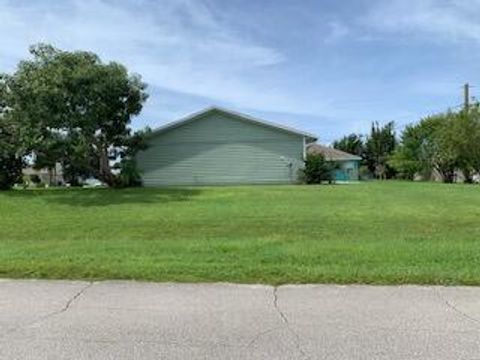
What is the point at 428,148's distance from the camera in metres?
66.9

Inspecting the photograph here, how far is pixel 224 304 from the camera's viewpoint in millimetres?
7871

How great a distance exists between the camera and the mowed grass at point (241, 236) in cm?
968

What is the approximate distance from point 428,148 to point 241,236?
54.2 metres

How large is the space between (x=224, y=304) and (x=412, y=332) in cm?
214

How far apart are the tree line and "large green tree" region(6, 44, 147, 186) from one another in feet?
106

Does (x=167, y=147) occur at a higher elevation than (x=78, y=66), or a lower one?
lower

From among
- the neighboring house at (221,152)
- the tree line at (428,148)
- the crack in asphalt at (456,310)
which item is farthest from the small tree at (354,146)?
the crack in asphalt at (456,310)

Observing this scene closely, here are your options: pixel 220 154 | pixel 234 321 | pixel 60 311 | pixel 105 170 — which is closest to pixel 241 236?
pixel 60 311

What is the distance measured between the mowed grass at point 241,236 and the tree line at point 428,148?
1193 inches

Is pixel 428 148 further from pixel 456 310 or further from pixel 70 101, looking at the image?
pixel 456 310

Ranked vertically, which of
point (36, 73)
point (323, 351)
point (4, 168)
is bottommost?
point (323, 351)

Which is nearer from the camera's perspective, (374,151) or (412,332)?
(412,332)

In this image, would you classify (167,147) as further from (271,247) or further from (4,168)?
(271,247)

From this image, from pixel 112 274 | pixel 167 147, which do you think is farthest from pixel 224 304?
pixel 167 147
